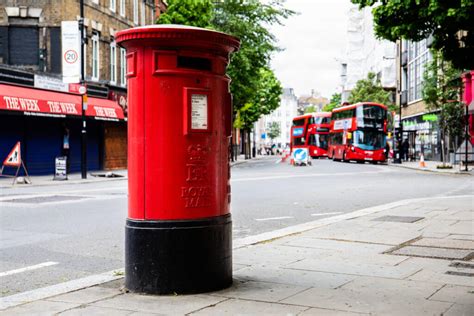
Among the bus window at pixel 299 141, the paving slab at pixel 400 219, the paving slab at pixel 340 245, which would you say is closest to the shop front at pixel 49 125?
the paving slab at pixel 400 219

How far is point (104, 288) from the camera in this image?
5602mm

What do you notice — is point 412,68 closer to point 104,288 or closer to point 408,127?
point 408,127

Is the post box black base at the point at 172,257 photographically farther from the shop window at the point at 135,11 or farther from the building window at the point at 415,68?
the building window at the point at 415,68

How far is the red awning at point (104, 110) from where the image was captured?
3064cm

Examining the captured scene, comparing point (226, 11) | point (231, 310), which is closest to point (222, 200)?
point (231, 310)

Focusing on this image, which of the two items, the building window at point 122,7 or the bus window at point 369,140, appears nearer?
the building window at point 122,7

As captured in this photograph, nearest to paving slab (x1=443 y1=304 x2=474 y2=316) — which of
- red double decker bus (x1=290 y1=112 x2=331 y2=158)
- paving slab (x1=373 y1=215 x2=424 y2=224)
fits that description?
paving slab (x1=373 y1=215 x2=424 y2=224)

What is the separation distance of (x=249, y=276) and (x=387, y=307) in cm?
160

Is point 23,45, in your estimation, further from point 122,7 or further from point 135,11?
point 135,11

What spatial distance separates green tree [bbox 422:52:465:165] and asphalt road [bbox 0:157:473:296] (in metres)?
14.4

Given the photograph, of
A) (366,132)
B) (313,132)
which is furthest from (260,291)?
(313,132)

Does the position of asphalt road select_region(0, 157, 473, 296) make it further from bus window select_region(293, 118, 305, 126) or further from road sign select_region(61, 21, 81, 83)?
bus window select_region(293, 118, 305, 126)

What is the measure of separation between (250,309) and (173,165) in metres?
1.37

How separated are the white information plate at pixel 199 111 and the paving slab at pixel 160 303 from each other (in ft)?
4.60
